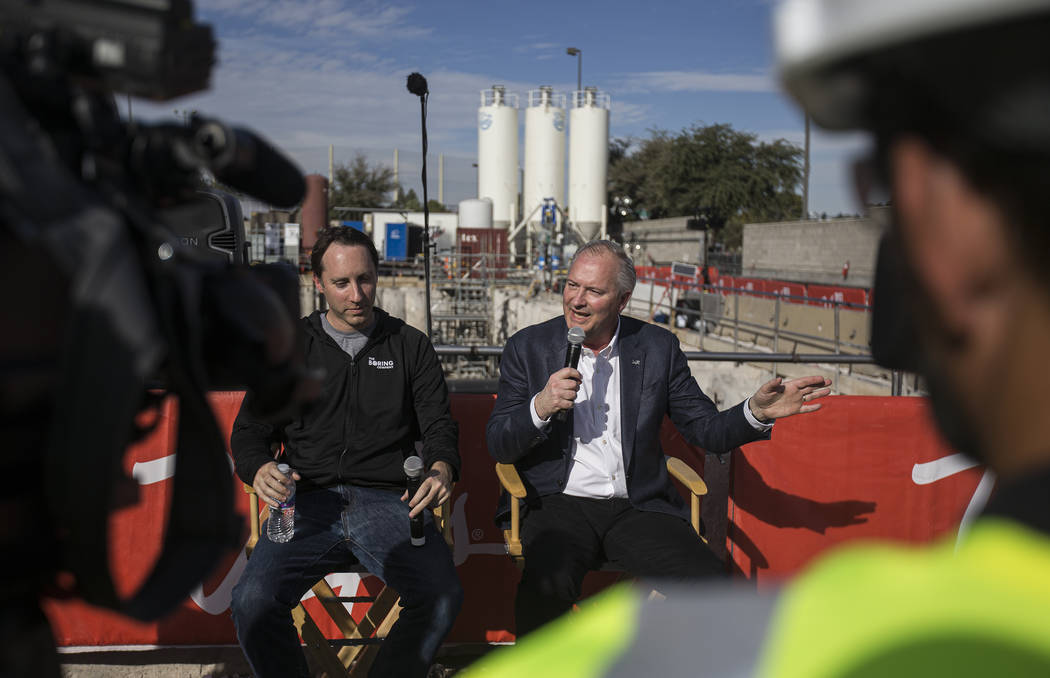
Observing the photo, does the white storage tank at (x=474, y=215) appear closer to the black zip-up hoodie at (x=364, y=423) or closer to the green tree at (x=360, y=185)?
the green tree at (x=360, y=185)

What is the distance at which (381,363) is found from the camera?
3.67 m

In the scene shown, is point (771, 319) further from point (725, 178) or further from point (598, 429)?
point (725, 178)

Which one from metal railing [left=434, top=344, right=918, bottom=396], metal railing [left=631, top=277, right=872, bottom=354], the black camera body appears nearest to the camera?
Answer: the black camera body

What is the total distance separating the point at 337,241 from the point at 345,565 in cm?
157

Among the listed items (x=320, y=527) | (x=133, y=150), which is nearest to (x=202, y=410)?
(x=133, y=150)

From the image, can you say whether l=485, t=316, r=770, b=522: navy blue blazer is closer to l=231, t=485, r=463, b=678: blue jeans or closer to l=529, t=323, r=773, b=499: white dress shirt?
l=529, t=323, r=773, b=499: white dress shirt

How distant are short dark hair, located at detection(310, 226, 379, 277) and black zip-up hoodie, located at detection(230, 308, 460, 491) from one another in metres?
0.30

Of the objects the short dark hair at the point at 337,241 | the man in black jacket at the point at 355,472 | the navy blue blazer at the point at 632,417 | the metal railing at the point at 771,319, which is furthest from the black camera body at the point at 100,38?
the metal railing at the point at 771,319

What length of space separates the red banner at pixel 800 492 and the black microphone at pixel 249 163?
309cm

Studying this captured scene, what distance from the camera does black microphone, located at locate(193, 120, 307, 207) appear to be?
3.44ft

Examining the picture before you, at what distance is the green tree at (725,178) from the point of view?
47594 millimetres

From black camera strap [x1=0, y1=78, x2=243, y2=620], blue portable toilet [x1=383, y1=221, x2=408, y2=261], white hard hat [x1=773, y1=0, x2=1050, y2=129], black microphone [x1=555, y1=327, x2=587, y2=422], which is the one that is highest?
blue portable toilet [x1=383, y1=221, x2=408, y2=261]

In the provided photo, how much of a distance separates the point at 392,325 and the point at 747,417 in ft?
5.84

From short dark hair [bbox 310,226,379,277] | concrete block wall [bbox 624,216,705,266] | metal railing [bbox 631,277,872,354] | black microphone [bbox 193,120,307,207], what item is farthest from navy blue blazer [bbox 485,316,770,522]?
concrete block wall [bbox 624,216,705,266]
